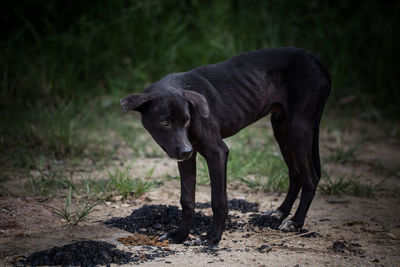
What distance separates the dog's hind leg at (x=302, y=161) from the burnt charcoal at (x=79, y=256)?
1.52 metres

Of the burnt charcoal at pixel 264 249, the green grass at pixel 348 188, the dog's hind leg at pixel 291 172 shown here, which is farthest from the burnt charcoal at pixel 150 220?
the green grass at pixel 348 188

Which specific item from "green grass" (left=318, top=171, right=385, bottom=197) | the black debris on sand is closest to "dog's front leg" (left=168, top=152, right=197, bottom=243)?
the black debris on sand

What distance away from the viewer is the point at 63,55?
7.67 metres

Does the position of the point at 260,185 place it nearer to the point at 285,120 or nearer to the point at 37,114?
the point at 285,120

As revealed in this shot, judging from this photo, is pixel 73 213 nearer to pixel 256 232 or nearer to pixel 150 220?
pixel 150 220

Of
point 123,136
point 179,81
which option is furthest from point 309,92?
point 123,136

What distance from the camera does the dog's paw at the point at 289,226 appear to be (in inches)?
161

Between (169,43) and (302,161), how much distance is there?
4.78m

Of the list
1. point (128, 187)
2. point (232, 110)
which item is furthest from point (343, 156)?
point (128, 187)

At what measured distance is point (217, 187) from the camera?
3734 millimetres

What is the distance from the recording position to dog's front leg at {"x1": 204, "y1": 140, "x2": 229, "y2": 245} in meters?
3.70

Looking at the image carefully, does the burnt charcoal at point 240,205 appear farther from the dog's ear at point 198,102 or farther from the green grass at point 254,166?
the dog's ear at point 198,102

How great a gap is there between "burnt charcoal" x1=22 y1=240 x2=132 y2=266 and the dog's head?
791mm

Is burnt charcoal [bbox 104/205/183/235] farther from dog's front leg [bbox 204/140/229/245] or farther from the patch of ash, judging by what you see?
the patch of ash
